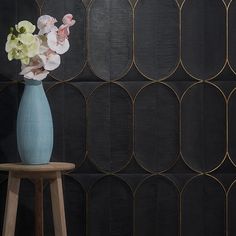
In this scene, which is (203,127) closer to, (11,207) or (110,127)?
(110,127)

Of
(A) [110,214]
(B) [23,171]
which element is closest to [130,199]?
(A) [110,214]

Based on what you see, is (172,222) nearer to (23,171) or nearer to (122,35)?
(23,171)

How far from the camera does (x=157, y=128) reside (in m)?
1.98

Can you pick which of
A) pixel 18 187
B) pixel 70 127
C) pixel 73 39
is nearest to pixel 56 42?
pixel 73 39

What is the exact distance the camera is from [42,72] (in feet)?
5.76

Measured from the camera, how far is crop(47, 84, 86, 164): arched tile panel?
Answer: 199 cm

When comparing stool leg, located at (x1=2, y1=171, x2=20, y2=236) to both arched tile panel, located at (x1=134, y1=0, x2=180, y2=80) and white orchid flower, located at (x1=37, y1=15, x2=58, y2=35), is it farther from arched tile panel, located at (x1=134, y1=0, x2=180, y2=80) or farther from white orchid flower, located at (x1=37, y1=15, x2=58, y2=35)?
arched tile panel, located at (x1=134, y1=0, x2=180, y2=80)

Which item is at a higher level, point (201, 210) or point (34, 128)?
point (34, 128)

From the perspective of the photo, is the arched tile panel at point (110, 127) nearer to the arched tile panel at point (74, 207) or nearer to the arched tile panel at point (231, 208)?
the arched tile panel at point (74, 207)

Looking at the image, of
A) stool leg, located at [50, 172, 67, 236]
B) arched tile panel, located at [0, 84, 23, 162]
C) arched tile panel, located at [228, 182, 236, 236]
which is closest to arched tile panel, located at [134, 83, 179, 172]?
arched tile panel, located at [228, 182, 236, 236]

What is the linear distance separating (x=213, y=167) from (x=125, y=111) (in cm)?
42

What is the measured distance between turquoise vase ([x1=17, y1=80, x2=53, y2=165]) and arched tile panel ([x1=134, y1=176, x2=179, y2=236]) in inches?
17.8

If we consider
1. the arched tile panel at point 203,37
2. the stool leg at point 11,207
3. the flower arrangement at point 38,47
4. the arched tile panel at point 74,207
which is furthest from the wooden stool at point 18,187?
the arched tile panel at point 203,37

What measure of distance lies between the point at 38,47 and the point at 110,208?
71cm
